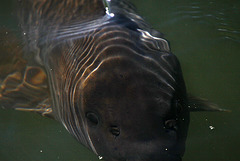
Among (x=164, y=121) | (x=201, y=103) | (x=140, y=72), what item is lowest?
(x=201, y=103)

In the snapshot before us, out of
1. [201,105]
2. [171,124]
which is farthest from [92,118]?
[201,105]

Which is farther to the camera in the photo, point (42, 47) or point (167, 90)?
point (42, 47)

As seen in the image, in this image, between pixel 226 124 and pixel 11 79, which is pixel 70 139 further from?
pixel 226 124

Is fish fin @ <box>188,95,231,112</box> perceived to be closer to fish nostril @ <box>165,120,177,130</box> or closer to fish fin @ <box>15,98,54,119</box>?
fish nostril @ <box>165,120,177,130</box>

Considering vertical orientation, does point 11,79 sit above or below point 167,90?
below

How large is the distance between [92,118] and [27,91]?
192 centimetres

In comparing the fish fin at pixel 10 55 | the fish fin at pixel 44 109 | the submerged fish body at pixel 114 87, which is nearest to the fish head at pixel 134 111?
the submerged fish body at pixel 114 87

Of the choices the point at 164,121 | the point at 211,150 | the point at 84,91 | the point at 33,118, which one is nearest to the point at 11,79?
the point at 33,118

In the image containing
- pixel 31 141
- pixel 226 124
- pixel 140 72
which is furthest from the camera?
pixel 31 141

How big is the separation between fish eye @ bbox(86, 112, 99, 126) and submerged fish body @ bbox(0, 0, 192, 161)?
13mm

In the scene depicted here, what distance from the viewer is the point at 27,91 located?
439 cm

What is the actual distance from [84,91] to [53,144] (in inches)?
71.9

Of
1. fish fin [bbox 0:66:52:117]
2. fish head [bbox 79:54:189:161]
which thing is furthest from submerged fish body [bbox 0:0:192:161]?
fish fin [bbox 0:66:52:117]

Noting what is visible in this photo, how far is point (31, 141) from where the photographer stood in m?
4.50
